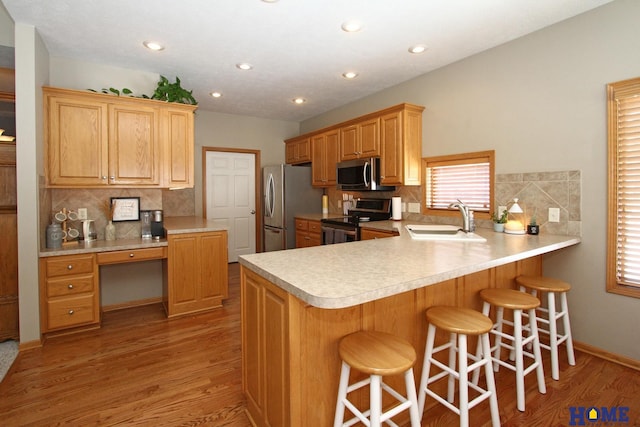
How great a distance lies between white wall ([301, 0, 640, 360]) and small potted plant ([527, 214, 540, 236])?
0.24m

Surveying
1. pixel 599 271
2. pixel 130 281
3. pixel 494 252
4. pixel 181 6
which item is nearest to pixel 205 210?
pixel 130 281

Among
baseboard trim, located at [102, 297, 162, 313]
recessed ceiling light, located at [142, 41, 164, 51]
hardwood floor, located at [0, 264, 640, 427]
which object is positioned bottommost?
hardwood floor, located at [0, 264, 640, 427]

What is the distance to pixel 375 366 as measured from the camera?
1.24 metres

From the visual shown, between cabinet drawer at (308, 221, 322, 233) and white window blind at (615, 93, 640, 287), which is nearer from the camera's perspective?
white window blind at (615, 93, 640, 287)

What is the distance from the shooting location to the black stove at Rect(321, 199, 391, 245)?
375 centimetres

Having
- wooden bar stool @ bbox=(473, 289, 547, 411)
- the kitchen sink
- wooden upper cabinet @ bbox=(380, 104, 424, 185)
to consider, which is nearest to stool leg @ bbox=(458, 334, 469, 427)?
wooden bar stool @ bbox=(473, 289, 547, 411)

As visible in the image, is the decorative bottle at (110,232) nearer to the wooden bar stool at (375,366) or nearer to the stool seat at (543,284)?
the wooden bar stool at (375,366)

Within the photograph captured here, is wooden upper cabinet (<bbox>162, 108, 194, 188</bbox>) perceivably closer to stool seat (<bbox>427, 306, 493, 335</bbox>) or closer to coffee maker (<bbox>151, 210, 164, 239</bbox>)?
coffee maker (<bbox>151, 210, 164, 239</bbox>)

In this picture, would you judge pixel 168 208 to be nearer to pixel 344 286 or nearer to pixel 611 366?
pixel 344 286

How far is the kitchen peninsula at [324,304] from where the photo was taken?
4.30ft

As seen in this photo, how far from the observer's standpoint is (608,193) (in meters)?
2.33

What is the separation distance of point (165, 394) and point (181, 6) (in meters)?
2.63

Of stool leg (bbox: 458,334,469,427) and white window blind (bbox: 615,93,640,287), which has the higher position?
white window blind (bbox: 615,93,640,287)

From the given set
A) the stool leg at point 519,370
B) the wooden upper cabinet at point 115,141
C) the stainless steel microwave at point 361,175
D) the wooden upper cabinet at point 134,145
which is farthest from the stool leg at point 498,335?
the wooden upper cabinet at point 134,145
